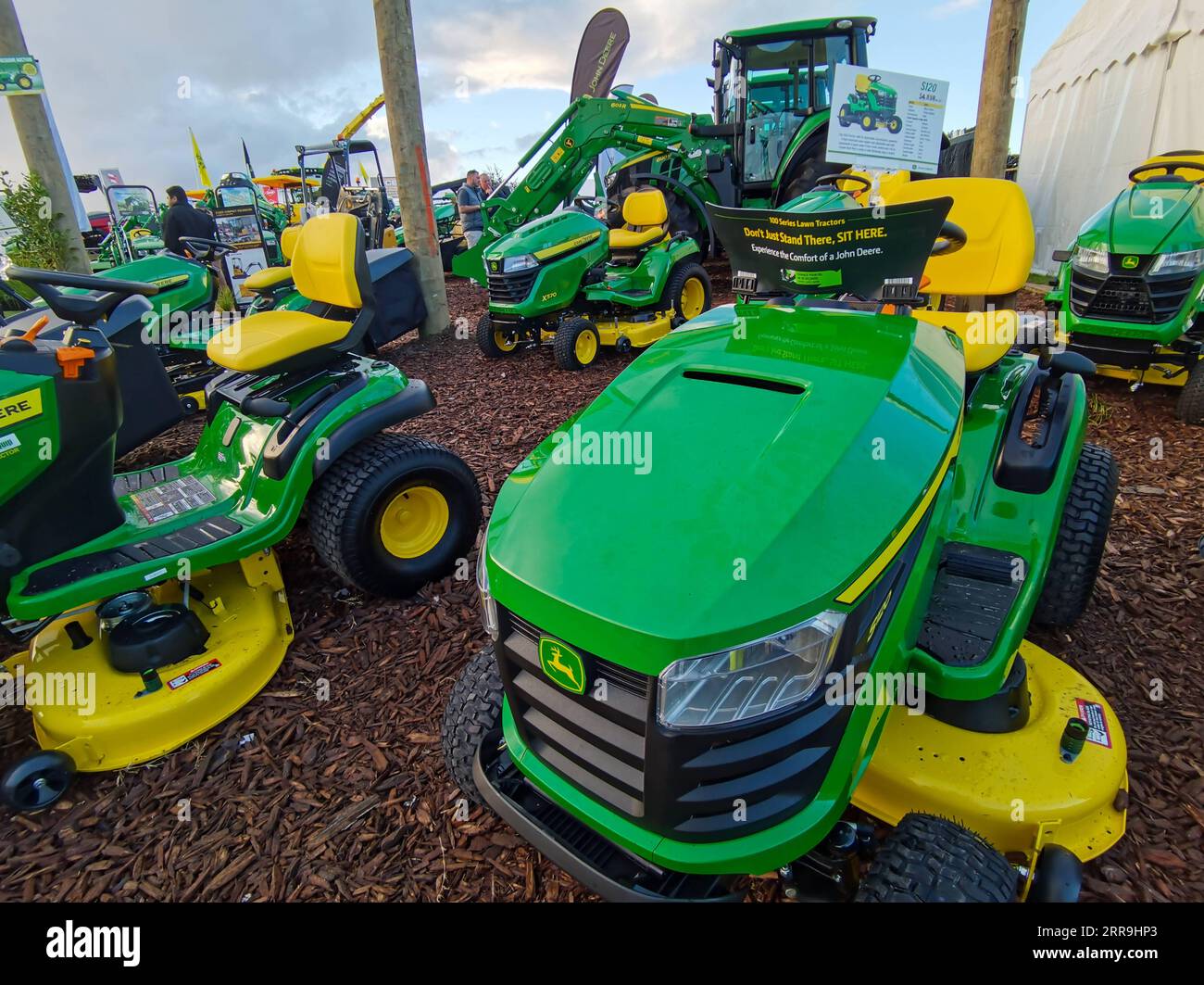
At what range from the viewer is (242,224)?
43.7ft

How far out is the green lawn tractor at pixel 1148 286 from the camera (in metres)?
4.08

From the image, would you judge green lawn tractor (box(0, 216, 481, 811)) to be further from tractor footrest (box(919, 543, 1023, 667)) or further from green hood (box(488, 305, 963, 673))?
tractor footrest (box(919, 543, 1023, 667))

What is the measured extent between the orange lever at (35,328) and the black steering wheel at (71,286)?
49 millimetres

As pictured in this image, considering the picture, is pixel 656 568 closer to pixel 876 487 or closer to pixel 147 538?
pixel 876 487

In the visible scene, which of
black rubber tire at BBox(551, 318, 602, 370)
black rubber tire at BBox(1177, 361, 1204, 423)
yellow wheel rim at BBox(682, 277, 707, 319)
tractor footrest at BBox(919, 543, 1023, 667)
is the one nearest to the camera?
tractor footrest at BBox(919, 543, 1023, 667)

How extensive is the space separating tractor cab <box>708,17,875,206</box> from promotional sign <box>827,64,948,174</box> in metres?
4.72

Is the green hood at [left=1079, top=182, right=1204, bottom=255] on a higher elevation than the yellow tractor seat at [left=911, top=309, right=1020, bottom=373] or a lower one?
higher

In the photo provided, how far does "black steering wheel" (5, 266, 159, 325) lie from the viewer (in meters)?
2.42

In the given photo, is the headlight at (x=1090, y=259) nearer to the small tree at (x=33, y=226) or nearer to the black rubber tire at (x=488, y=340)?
the black rubber tire at (x=488, y=340)

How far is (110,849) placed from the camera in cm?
204

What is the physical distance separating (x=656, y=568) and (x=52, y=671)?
234cm

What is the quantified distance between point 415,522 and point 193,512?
0.90 metres

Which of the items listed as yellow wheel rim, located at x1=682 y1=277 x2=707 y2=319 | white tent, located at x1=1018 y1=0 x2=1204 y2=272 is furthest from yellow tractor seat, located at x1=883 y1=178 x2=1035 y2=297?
white tent, located at x1=1018 y1=0 x2=1204 y2=272

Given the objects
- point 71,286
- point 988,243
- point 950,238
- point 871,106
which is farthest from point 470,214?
point 950,238
